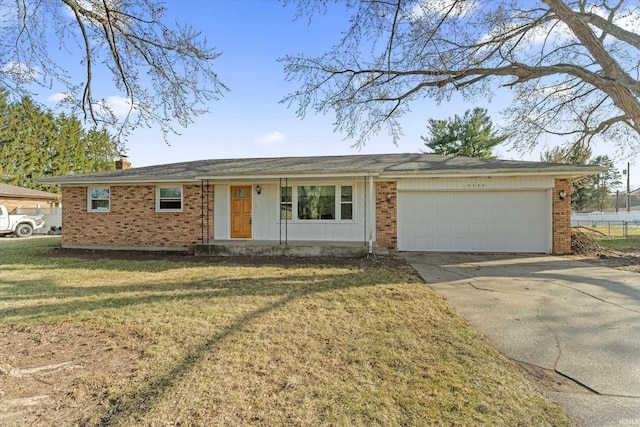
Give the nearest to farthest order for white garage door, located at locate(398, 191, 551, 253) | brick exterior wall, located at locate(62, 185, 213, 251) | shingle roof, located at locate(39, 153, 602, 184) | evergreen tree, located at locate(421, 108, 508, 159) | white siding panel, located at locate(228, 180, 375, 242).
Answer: shingle roof, located at locate(39, 153, 602, 184) → white garage door, located at locate(398, 191, 551, 253) → white siding panel, located at locate(228, 180, 375, 242) → brick exterior wall, located at locate(62, 185, 213, 251) → evergreen tree, located at locate(421, 108, 508, 159)

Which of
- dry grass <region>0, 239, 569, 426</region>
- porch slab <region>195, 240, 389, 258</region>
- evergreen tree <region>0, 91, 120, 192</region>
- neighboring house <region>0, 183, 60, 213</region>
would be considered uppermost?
evergreen tree <region>0, 91, 120, 192</region>

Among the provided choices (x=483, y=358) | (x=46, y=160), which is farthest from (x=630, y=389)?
(x=46, y=160)

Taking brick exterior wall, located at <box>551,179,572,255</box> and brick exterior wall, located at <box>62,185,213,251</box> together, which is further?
brick exterior wall, located at <box>62,185,213,251</box>

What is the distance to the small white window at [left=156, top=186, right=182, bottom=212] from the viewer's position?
11906 millimetres

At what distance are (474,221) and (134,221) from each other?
39.6ft

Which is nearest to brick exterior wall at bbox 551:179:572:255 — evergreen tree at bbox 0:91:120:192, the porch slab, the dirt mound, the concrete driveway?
the dirt mound

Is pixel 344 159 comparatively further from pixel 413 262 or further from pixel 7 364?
pixel 7 364

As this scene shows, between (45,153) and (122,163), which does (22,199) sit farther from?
(122,163)

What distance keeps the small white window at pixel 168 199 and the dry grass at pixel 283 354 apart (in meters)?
5.25

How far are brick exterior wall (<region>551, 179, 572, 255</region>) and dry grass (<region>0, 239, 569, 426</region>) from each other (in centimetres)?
665

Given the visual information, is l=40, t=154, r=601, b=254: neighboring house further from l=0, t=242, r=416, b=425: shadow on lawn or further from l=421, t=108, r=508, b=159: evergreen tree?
l=421, t=108, r=508, b=159: evergreen tree

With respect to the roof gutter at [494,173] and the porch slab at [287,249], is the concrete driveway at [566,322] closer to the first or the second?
the porch slab at [287,249]

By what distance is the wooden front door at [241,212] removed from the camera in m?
11.8

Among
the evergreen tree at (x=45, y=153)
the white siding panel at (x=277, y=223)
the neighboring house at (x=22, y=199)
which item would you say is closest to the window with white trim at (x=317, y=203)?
the white siding panel at (x=277, y=223)
